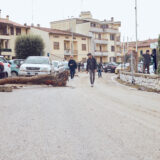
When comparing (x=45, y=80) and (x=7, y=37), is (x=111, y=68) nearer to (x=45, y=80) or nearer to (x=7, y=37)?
(x=7, y=37)

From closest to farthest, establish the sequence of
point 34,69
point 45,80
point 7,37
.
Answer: point 45,80
point 34,69
point 7,37

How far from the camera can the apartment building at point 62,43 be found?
189ft

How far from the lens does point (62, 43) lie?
61406mm

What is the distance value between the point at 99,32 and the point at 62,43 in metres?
16.0

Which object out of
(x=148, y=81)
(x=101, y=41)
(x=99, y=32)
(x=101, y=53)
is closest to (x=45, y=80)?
(x=148, y=81)

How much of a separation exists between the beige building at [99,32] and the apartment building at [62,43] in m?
3.25

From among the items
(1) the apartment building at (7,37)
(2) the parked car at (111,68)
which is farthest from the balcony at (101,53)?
(2) the parked car at (111,68)

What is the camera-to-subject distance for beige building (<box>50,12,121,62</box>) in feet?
234

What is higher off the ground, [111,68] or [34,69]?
[34,69]

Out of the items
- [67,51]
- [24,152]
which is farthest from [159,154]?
[67,51]

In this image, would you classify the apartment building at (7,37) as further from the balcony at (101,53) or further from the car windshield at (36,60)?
the car windshield at (36,60)

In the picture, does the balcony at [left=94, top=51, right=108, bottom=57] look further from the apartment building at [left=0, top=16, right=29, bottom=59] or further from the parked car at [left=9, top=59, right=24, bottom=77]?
the parked car at [left=9, top=59, right=24, bottom=77]

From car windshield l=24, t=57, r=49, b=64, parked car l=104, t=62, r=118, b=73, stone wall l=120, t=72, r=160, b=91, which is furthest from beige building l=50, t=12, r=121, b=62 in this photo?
stone wall l=120, t=72, r=160, b=91

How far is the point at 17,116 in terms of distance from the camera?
6684 mm
